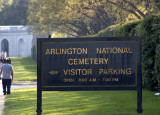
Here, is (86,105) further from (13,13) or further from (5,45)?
(5,45)

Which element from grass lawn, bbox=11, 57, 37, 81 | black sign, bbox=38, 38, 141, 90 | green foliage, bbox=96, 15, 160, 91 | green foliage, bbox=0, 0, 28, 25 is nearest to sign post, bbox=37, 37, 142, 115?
black sign, bbox=38, 38, 141, 90

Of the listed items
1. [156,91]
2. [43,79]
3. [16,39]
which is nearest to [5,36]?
[16,39]

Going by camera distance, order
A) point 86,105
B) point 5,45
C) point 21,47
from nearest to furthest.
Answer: point 86,105 → point 21,47 → point 5,45

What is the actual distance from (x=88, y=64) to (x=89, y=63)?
30 mm

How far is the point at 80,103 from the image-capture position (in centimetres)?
1417

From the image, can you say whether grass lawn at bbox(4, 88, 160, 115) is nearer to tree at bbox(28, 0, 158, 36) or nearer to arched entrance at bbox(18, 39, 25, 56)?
tree at bbox(28, 0, 158, 36)

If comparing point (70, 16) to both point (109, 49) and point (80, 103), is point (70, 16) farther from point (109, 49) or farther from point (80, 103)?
point (109, 49)

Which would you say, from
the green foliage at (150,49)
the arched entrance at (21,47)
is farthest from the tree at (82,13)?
the arched entrance at (21,47)

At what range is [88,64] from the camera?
31.5 feet

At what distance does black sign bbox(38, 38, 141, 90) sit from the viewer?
9.52m

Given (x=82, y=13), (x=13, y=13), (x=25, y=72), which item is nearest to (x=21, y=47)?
(x=13, y=13)

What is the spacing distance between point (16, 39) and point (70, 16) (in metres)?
63.3

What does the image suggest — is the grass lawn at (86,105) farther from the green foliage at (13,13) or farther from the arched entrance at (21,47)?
the arched entrance at (21,47)

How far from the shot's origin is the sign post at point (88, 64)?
9516 mm
